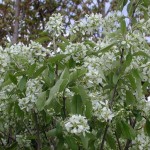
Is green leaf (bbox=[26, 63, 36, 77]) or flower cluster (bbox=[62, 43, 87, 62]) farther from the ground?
flower cluster (bbox=[62, 43, 87, 62])

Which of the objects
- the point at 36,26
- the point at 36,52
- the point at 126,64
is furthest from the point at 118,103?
the point at 36,26

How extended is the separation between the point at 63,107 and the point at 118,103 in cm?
45

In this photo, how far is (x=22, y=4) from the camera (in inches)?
376

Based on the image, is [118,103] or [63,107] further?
[118,103]

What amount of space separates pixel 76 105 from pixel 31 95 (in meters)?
0.38

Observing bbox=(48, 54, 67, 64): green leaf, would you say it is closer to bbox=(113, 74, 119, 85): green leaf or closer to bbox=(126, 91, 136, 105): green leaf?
bbox=(113, 74, 119, 85): green leaf

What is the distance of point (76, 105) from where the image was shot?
7.66 ft

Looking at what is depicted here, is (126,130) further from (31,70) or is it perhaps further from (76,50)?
(31,70)

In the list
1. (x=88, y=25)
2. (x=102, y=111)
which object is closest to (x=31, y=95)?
Answer: (x=102, y=111)

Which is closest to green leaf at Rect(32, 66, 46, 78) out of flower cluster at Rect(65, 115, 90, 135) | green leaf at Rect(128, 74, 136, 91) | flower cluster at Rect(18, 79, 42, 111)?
flower cluster at Rect(18, 79, 42, 111)

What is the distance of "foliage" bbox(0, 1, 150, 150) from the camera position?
2414mm

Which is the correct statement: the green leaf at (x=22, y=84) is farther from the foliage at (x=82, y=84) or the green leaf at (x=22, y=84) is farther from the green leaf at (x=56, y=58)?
the green leaf at (x=56, y=58)

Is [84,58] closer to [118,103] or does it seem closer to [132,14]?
[118,103]

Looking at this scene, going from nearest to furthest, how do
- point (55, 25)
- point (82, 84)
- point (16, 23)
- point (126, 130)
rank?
point (82, 84), point (126, 130), point (55, 25), point (16, 23)
